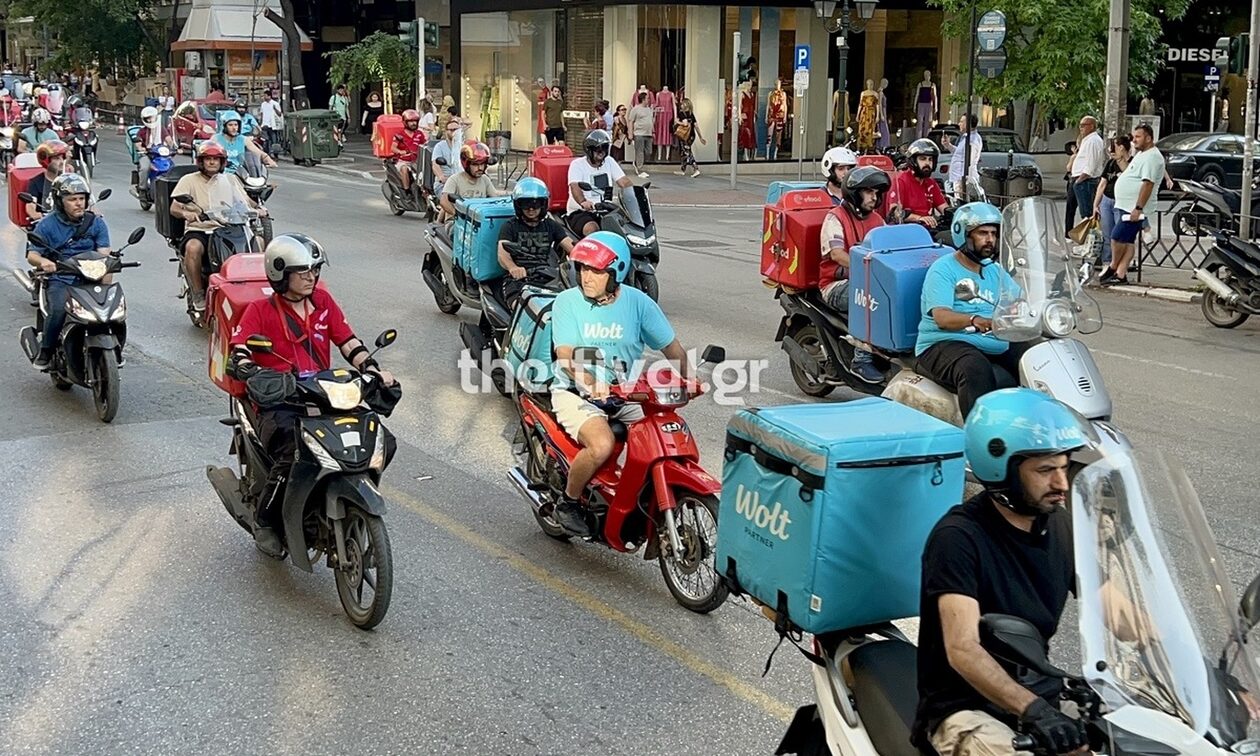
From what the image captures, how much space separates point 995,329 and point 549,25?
32.3 m

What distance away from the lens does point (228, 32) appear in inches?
2013

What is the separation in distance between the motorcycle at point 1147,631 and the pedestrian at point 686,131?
30370 millimetres

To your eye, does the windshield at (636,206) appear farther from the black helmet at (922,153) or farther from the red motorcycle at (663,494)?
the red motorcycle at (663,494)

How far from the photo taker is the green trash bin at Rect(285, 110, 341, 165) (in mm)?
35844

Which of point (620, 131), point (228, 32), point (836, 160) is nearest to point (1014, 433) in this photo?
point (836, 160)

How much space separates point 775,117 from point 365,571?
30.8 meters

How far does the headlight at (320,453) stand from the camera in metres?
6.14

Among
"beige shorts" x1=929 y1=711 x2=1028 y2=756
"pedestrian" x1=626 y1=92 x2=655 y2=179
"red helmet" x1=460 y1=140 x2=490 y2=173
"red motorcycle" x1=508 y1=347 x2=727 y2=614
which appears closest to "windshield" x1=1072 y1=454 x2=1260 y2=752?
"beige shorts" x1=929 y1=711 x2=1028 y2=756

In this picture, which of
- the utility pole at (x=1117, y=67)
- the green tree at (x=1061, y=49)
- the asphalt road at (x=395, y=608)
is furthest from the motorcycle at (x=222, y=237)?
the green tree at (x=1061, y=49)

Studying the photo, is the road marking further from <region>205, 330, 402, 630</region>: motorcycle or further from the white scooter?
the white scooter

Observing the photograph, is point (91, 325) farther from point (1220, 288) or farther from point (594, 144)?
point (1220, 288)

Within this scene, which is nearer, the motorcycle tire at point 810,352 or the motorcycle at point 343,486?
the motorcycle at point 343,486

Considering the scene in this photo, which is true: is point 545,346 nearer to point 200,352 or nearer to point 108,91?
point 200,352

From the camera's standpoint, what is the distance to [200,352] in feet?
40.7
